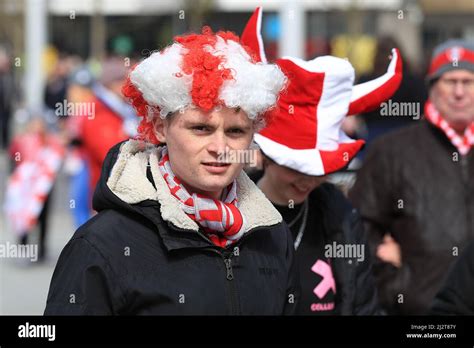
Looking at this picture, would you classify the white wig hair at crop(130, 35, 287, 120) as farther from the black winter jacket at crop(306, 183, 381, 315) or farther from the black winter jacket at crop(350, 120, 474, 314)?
the black winter jacket at crop(350, 120, 474, 314)

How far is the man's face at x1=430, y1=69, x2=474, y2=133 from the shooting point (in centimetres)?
550

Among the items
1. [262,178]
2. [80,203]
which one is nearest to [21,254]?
[80,203]

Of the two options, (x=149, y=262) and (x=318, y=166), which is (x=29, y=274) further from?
(x=149, y=262)

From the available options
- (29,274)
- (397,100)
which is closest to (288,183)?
(397,100)

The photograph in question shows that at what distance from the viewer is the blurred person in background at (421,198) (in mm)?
5148

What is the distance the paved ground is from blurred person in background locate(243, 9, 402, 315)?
313cm

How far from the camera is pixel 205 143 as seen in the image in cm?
303

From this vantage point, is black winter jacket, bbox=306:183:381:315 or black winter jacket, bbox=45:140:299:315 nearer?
black winter jacket, bbox=45:140:299:315

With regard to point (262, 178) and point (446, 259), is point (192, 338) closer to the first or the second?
point (262, 178)

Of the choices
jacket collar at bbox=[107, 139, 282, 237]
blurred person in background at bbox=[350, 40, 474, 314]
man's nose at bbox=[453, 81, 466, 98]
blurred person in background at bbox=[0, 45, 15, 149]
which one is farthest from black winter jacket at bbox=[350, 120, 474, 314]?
blurred person in background at bbox=[0, 45, 15, 149]

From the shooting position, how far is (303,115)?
4.11m

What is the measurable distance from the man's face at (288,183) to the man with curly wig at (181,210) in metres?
0.90

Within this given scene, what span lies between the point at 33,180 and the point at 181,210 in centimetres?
736

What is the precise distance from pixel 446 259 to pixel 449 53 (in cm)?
119
